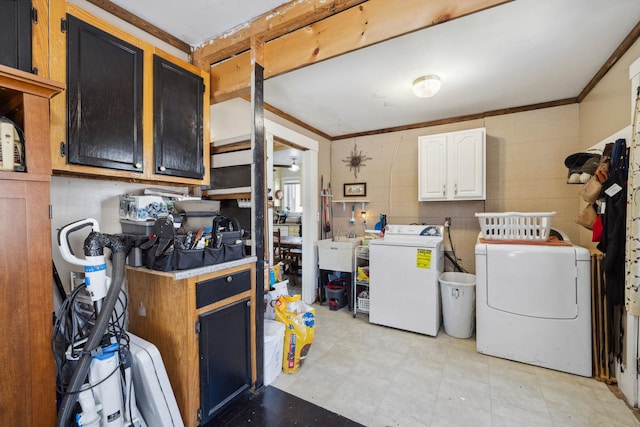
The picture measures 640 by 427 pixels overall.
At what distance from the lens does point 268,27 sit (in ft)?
5.77

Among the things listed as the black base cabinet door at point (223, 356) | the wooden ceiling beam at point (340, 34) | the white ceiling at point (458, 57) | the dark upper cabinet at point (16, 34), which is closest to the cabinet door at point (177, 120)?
the wooden ceiling beam at point (340, 34)

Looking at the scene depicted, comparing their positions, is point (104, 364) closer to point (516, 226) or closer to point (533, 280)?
point (533, 280)

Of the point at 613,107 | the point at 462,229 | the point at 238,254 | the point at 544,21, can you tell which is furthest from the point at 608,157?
the point at 238,254

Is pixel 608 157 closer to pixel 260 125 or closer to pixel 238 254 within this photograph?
pixel 260 125

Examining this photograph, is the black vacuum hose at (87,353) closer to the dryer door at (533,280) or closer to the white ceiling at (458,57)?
the white ceiling at (458,57)

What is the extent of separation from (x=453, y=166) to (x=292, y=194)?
481 cm

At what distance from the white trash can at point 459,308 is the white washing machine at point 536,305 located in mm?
256

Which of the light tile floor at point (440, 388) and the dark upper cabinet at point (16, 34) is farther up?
the dark upper cabinet at point (16, 34)

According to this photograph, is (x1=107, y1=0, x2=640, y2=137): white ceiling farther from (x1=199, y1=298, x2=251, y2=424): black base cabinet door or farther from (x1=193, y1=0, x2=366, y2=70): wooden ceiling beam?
(x1=199, y1=298, x2=251, y2=424): black base cabinet door

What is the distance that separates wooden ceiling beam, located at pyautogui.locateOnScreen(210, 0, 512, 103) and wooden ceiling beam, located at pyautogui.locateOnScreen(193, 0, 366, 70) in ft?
0.17

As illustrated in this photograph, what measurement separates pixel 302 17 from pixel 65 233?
170 cm

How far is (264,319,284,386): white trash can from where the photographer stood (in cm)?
195

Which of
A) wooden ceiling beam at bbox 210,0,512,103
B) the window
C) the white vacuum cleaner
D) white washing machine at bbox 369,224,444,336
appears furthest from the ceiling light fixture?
the window

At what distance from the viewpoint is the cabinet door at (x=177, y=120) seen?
170 cm
